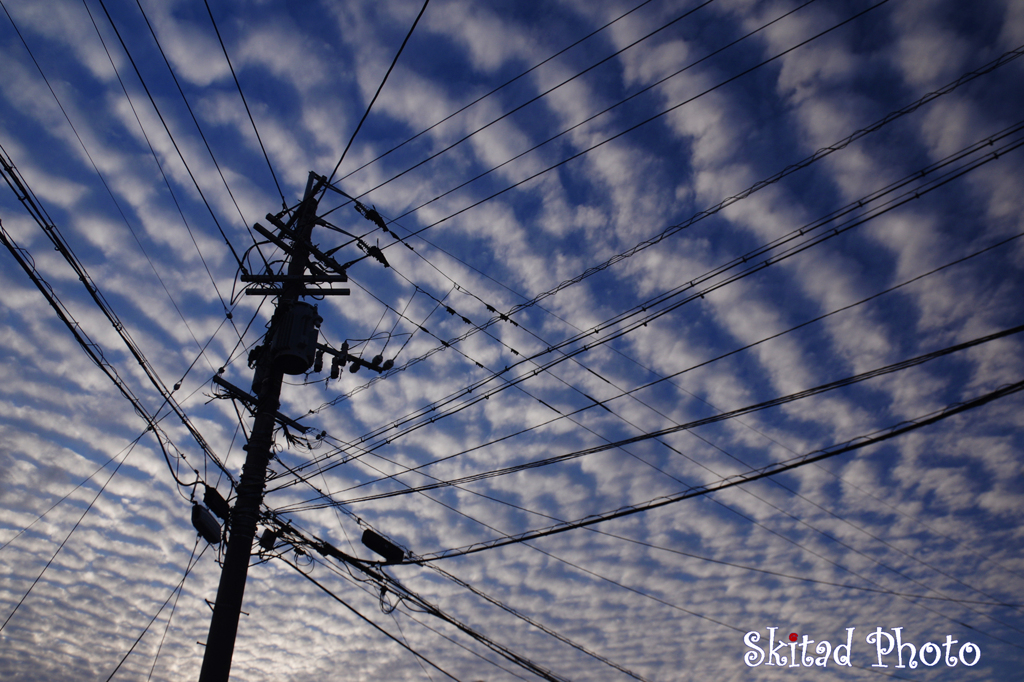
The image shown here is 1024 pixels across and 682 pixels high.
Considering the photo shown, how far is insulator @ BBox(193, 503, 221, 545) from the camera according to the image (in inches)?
373

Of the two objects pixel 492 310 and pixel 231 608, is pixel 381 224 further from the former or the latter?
pixel 231 608

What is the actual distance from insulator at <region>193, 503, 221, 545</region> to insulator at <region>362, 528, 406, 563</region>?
256cm

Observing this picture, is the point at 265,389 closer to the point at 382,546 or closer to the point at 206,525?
the point at 206,525

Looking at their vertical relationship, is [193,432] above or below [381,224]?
below

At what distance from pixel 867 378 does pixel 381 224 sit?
348 inches

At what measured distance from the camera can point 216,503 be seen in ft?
33.7

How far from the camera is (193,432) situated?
10.8 meters

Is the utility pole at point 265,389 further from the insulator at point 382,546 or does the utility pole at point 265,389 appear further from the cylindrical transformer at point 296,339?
the insulator at point 382,546

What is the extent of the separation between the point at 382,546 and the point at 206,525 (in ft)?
10.2

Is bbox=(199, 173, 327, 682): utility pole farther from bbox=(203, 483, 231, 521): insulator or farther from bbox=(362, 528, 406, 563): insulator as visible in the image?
bbox=(362, 528, 406, 563): insulator

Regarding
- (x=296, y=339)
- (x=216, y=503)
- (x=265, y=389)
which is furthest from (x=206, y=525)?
(x=296, y=339)

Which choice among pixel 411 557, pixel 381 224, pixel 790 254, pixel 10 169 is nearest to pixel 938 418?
pixel 790 254

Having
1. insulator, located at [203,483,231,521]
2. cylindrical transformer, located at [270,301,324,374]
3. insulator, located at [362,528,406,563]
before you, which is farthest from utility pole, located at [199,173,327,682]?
insulator, located at [362,528,406,563]

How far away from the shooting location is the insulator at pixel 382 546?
1095 cm
